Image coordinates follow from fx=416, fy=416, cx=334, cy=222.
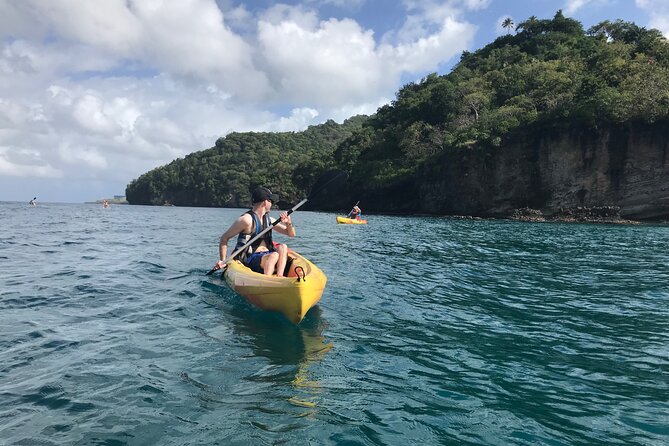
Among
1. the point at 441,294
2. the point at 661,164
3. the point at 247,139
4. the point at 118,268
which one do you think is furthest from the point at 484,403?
the point at 247,139

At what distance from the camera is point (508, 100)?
55250mm

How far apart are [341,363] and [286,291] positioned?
5.83 ft

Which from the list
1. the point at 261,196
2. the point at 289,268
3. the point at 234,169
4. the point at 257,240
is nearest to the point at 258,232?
the point at 257,240

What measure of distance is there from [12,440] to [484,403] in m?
4.02

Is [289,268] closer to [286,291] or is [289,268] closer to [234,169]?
[286,291]

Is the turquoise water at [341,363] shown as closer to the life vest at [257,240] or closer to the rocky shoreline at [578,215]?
the life vest at [257,240]

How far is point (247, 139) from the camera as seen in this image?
15088 centimetres

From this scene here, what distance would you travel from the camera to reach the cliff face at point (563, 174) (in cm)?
3903

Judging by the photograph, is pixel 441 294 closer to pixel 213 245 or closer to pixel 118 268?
pixel 118 268

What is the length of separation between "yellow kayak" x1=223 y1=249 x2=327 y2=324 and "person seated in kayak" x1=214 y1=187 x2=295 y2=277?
0.55m

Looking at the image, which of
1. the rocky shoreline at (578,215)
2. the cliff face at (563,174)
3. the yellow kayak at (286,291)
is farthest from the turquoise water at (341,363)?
the cliff face at (563,174)

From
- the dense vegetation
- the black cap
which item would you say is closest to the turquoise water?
the black cap

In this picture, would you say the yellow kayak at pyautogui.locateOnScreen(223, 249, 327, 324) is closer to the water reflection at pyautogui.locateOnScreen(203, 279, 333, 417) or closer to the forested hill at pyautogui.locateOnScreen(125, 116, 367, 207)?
the water reflection at pyautogui.locateOnScreen(203, 279, 333, 417)

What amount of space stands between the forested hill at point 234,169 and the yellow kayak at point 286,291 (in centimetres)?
8804
